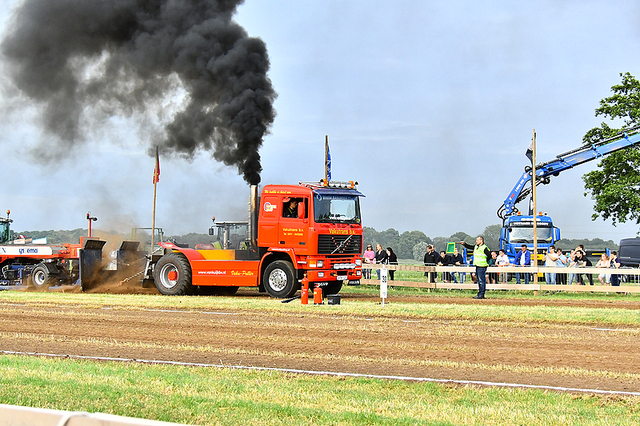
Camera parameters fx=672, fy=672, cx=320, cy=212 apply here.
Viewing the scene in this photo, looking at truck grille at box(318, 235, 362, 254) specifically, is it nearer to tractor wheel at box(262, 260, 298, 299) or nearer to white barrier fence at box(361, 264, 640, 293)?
tractor wheel at box(262, 260, 298, 299)

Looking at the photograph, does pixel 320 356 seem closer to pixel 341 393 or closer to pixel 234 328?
pixel 341 393

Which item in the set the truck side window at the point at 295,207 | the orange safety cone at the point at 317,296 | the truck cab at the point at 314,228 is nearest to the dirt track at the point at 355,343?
the orange safety cone at the point at 317,296

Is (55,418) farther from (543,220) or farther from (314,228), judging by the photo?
(543,220)

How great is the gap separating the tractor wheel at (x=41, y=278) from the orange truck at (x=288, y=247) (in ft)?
20.4

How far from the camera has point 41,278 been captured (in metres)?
23.7

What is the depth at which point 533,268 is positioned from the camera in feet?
70.9

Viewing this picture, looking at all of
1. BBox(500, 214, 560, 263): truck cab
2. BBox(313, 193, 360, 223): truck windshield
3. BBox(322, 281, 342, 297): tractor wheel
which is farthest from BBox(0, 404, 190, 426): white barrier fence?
BBox(500, 214, 560, 263): truck cab

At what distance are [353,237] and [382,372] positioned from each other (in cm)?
1105

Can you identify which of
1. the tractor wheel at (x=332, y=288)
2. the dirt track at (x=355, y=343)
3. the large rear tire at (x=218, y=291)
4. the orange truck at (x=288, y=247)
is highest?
the orange truck at (x=288, y=247)

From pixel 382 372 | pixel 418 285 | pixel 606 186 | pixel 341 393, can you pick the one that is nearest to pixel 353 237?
pixel 418 285

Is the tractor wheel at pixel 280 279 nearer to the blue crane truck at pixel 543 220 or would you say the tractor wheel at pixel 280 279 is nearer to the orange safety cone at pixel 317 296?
the orange safety cone at pixel 317 296

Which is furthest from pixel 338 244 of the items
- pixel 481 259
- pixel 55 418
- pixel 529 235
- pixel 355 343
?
pixel 55 418

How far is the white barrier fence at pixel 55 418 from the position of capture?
300cm

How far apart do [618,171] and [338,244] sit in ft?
72.5
